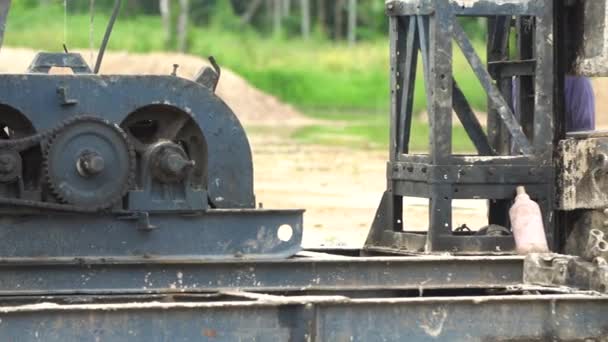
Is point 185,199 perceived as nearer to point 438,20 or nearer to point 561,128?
point 438,20

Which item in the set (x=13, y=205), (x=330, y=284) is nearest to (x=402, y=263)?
(x=330, y=284)

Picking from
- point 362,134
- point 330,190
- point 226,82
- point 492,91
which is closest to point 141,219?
point 492,91

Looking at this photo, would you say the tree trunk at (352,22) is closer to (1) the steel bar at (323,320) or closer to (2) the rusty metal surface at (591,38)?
(2) the rusty metal surface at (591,38)

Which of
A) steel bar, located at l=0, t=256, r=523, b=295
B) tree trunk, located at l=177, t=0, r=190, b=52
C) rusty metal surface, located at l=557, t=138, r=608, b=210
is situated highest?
tree trunk, located at l=177, t=0, r=190, b=52

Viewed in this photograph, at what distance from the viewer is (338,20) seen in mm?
67375

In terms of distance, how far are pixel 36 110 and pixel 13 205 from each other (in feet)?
1.55

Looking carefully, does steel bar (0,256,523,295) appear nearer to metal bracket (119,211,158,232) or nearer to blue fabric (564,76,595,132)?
metal bracket (119,211,158,232)

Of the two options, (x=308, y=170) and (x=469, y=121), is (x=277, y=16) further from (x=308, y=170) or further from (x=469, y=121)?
(x=469, y=121)

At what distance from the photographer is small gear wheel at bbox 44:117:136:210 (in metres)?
8.02

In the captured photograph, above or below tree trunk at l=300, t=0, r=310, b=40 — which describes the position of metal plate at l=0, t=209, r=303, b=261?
below

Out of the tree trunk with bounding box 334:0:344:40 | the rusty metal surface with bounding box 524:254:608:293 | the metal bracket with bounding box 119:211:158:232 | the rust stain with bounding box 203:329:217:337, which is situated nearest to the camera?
the rust stain with bounding box 203:329:217:337

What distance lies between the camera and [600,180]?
30.1 ft

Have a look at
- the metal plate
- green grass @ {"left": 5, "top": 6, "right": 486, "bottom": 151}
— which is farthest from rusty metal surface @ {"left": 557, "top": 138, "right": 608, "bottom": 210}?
green grass @ {"left": 5, "top": 6, "right": 486, "bottom": 151}

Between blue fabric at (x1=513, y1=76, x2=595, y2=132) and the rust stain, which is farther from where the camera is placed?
blue fabric at (x1=513, y1=76, x2=595, y2=132)
